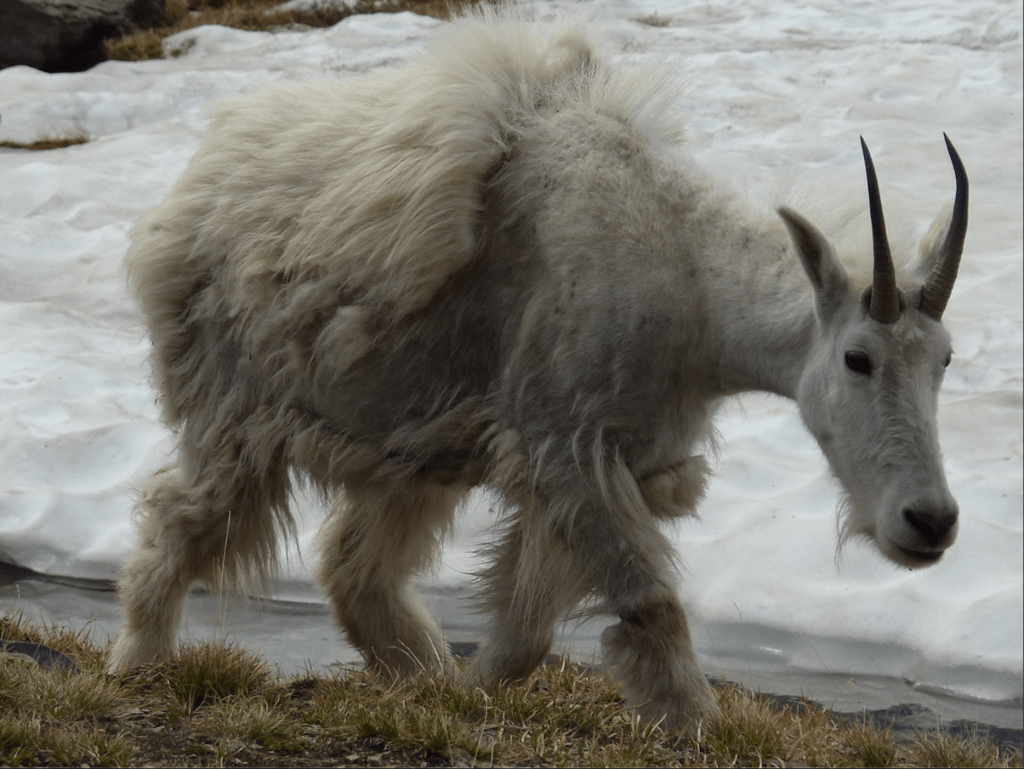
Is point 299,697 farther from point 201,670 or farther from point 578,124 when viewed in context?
point 578,124

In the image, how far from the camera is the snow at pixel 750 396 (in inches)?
262

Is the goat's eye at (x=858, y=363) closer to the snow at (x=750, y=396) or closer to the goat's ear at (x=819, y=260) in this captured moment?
the goat's ear at (x=819, y=260)

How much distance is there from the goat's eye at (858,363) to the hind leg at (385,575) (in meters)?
1.68

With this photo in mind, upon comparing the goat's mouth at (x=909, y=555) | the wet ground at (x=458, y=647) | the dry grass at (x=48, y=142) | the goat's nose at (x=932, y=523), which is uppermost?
the dry grass at (x=48, y=142)

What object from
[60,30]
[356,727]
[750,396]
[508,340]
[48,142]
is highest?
[60,30]

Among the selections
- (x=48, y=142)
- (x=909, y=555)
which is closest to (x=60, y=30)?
(x=48, y=142)

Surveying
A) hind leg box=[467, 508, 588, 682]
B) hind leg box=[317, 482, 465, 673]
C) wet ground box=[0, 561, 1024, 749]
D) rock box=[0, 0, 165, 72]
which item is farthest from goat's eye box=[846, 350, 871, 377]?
rock box=[0, 0, 165, 72]

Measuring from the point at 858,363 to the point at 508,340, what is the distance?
1.09 metres

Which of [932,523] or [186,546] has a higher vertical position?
[932,523]

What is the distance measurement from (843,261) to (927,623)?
3358mm

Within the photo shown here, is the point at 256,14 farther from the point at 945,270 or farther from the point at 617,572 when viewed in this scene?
the point at 945,270

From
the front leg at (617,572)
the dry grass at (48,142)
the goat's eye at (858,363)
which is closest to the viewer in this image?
the goat's eye at (858,363)

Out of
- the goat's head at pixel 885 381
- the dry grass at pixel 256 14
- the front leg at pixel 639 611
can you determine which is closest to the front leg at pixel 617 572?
the front leg at pixel 639 611

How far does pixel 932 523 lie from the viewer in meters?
3.70
